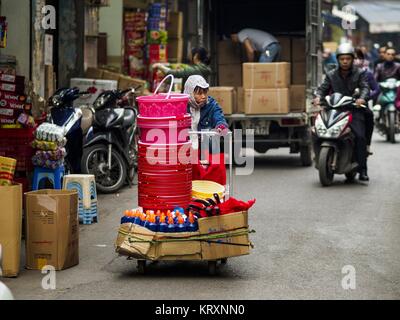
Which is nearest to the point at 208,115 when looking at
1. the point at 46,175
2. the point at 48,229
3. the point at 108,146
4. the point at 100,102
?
the point at 48,229

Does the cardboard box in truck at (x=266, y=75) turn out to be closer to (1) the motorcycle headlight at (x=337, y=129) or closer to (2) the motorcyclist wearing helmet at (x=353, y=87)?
(2) the motorcyclist wearing helmet at (x=353, y=87)

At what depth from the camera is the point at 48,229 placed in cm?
790

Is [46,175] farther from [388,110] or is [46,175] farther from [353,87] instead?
[388,110]

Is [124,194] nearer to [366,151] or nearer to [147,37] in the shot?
[366,151]

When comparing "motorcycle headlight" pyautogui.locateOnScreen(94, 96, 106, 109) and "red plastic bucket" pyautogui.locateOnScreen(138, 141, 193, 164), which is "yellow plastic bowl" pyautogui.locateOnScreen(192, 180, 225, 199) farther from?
"motorcycle headlight" pyautogui.locateOnScreen(94, 96, 106, 109)

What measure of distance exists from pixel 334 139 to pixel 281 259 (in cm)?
515

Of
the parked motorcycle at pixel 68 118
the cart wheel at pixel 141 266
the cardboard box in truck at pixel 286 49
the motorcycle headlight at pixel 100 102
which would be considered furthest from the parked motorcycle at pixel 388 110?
the cart wheel at pixel 141 266

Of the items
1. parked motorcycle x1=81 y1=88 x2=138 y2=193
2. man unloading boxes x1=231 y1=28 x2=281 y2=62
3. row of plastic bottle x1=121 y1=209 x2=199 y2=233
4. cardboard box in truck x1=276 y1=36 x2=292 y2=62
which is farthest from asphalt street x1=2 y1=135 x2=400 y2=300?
cardboard box in truck x1=276 y1=36 x2=292 y2=62

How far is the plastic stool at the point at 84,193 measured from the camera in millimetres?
10438

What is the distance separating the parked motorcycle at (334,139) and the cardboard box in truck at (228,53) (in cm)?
392

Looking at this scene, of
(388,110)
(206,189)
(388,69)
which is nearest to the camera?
(206,189)

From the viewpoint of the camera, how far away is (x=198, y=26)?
16.3m

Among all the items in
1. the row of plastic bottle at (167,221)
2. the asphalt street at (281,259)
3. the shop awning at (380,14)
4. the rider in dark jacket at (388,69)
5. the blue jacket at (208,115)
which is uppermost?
the shop awning at (380,14)
